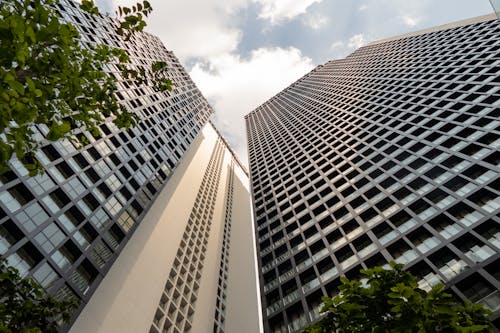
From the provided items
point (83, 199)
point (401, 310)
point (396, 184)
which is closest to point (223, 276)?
point (83, 199)

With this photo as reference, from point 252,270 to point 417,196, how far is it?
44696 millimetres

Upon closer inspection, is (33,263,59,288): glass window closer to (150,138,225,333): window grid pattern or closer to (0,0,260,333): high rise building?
(0,0,260,333): high rise building

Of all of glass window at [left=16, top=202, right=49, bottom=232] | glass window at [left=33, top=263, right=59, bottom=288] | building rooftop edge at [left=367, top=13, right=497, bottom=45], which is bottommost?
building rooftop edge at [left=367, top=13, right=497, bottom=45]

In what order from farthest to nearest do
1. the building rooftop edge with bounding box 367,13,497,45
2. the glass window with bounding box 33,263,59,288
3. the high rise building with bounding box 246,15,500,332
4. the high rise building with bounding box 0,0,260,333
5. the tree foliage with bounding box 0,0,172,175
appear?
the building rooftop edge with bounding box 367,13,497,45, the high rise building with bounding box 246,15,500,332, the high rise building with bounding box 0,0,260,333, the glass window with bounding box 33,263,59,288, the tree foliage with bounding box 0,0,172,175

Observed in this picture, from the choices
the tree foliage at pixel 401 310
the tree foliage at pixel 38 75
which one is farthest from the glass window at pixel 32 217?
the tree foliage at pixel 401 310

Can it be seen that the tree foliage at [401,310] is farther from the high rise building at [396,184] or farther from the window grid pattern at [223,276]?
the window grid pattern at [223,276]

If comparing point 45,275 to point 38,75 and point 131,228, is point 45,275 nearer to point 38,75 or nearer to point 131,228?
point 131,228

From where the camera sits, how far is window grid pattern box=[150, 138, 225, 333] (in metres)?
37.8

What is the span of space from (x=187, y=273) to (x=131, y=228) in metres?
13.8

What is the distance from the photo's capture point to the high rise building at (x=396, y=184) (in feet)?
87.6

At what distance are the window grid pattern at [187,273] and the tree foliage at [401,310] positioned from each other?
30829 mm

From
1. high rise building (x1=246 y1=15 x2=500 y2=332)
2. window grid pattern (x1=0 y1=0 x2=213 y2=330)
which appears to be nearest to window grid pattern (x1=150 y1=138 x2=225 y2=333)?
window grid pattern (x1=0 y1=0 x2=213 y2=330)

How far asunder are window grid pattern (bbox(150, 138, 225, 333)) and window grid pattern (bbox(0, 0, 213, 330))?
31.6 ft

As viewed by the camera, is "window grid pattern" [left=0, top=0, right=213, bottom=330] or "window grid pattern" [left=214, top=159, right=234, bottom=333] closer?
"window grid pattern" [left=0, top=0, right=213, bottom=330]
